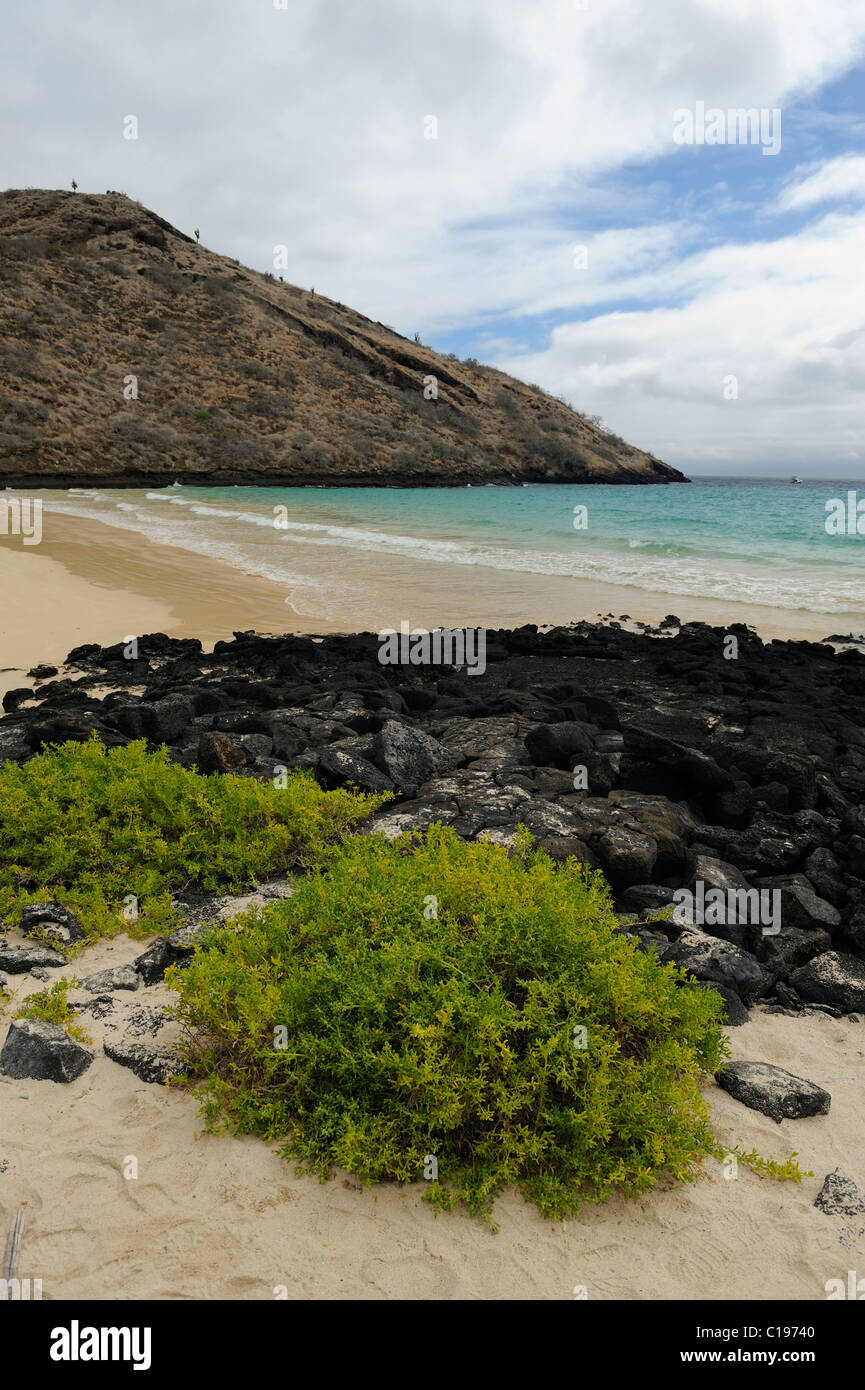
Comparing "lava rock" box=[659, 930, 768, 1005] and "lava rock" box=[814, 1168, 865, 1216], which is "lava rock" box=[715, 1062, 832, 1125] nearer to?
"lava rock" box=[814, 1168, 865, 1216]

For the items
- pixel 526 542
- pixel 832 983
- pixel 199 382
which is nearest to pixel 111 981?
pixel 832 983

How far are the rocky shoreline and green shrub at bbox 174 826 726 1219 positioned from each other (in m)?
0.56

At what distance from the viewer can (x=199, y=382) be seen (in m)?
62.8

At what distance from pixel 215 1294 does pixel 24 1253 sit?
648 mm

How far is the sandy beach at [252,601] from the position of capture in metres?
12.1

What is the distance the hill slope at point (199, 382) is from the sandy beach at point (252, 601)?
1367 inches

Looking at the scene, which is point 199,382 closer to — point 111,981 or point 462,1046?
point 111,981

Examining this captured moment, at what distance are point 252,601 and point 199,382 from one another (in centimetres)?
5572

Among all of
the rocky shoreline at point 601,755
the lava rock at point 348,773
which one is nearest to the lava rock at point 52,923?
the rocky shoreline at point 601,755

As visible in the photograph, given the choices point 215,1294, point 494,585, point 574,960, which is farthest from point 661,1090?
point 494,585

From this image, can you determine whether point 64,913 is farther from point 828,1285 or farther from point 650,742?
point 650,742

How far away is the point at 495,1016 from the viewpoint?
2963 millimetres

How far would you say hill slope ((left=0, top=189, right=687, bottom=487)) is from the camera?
53312 millimetres

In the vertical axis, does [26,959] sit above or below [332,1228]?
above
